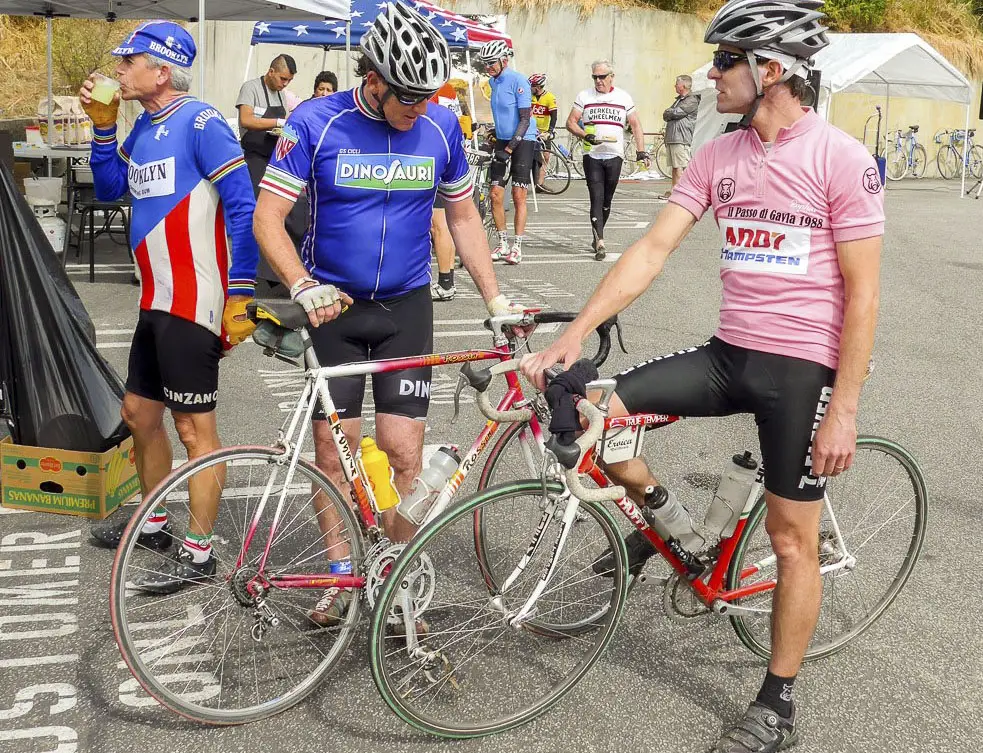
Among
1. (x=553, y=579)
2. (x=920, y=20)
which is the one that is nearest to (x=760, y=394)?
(x=553, y=579)

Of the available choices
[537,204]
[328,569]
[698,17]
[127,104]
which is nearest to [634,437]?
[328,569]

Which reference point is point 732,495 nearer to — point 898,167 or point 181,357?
point 181,357

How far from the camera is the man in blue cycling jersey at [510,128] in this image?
38.1 ft

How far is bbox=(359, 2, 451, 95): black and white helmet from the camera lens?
3.24 m

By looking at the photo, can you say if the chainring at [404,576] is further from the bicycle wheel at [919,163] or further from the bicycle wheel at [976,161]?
the bicycle wheel at [976,161]

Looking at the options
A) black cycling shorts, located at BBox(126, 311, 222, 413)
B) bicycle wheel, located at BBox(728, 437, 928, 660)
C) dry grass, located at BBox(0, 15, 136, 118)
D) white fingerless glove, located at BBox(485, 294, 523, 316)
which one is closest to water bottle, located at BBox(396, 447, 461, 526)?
white fingerless glove, located at BBox(485, 294, 523, 316)

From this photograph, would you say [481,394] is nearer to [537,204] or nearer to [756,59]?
[756,59]

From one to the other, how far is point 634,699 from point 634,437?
868mm

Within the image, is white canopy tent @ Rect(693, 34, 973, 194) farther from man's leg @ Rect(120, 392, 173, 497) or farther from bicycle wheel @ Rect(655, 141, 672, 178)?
man's leg @ Rect(120, 392, 173, 497)

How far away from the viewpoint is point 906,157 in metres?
25.9

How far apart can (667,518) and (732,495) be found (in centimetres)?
24

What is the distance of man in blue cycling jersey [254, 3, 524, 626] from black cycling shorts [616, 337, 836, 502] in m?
0.62

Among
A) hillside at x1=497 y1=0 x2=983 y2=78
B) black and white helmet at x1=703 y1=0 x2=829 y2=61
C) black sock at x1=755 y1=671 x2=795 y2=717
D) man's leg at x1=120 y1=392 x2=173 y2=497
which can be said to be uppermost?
hillside at x1=497 y1=0 x2=983 y2=78

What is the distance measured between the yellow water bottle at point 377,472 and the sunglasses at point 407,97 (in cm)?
105
